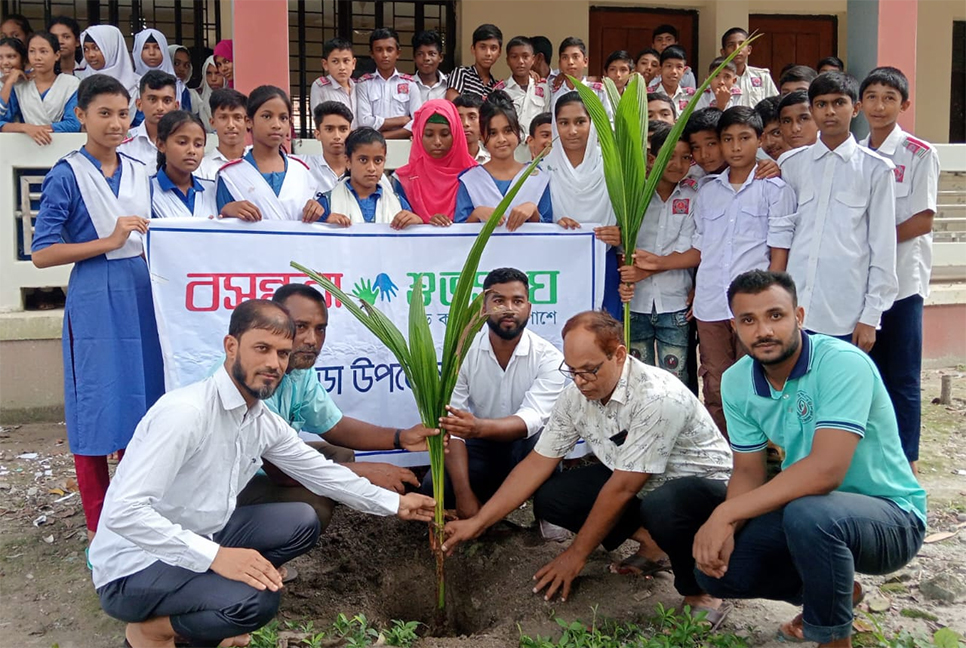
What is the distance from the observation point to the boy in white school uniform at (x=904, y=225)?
12.9ft

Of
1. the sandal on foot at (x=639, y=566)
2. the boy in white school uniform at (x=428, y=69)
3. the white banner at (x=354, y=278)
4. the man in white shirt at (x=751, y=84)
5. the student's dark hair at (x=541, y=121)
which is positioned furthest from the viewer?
the boy in white school uniform at (x=428, y=69)

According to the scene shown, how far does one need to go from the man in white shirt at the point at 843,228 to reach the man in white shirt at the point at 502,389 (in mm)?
1157

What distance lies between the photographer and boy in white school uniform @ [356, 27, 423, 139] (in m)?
6.34

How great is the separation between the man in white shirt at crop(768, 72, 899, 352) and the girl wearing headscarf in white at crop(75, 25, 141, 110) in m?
4.37

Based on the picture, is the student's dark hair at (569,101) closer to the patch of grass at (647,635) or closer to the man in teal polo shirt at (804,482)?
the man in teal polo shirt at (804,482)

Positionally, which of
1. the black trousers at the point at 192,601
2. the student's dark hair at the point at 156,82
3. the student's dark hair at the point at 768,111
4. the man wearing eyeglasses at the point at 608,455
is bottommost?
the black trousers at the point at 192,601

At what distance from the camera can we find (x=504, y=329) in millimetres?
3527

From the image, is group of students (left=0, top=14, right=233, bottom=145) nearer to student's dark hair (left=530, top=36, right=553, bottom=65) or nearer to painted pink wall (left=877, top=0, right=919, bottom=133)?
student's dark hair (left=530, top=36, right=553, bottom=65)

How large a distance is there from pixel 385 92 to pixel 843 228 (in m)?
3.58

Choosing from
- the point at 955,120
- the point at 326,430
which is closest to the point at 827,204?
the point at 326,430

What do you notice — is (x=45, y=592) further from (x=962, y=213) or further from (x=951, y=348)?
(x=962, y=213)

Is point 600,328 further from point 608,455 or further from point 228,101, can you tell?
point 228,101

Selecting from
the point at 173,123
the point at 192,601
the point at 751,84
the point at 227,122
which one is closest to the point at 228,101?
the point at 227,122

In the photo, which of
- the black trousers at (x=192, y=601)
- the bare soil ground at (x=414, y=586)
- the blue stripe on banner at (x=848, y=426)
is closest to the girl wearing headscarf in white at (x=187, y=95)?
the bare soil ground at (x=414, y=586)
